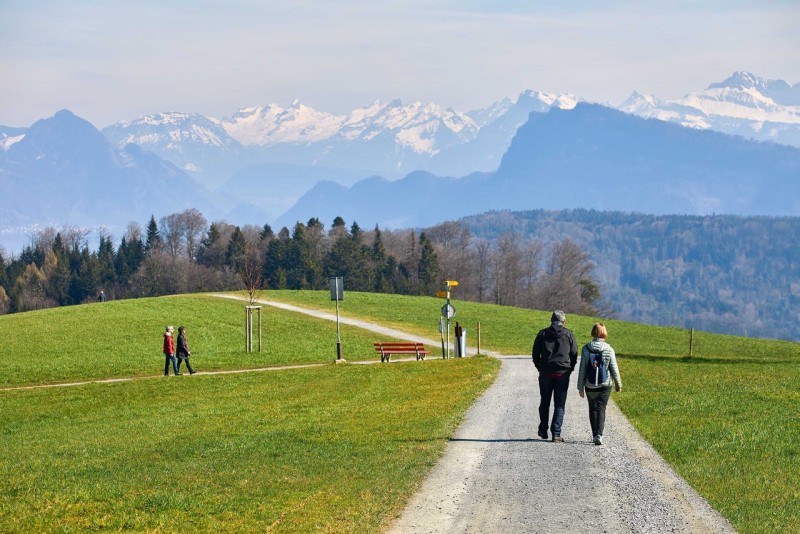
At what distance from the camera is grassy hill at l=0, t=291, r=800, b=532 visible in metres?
13.2

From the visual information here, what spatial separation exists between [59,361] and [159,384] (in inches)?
563

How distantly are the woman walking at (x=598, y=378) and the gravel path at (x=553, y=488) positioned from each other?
0.47m

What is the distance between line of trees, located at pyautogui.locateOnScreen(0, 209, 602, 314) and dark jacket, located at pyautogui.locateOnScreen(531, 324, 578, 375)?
114476mm

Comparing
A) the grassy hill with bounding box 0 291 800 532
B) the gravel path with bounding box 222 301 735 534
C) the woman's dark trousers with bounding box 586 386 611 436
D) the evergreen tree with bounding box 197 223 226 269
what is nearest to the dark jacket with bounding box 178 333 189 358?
the grassy hill with bounding box 0 291 800 532

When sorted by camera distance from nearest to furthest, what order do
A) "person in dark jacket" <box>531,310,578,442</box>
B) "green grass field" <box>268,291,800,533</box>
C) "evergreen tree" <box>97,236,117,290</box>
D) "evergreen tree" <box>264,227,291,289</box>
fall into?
"green grass field" <box>268,291,800,533</box>
"person in dark jacket" <box>531,310,578,442</box>
"evergreen tree" <box>264,227,291,289</box>
"evergreen tree" <box>97,236,117,290</box>

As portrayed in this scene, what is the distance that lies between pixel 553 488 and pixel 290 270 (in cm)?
12723

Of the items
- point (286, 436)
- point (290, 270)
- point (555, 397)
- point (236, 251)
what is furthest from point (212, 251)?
point (555, 397)

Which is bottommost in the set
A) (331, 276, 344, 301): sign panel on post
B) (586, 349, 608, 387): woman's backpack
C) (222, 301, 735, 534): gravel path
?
(222, 301, 735, 534): gravel path

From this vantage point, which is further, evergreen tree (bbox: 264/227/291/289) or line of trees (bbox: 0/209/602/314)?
line of trees (bbox: 0/209/602/314)

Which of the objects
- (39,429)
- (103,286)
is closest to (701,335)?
(39,429)

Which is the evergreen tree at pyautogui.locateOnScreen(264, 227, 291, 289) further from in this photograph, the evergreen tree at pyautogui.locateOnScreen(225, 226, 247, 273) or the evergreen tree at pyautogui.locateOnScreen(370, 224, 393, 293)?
the evergreen tree at pyautogui.locateOnScreen(370, 224, 393, 293)

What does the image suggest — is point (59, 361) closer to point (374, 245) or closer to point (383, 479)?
point (383, 479)

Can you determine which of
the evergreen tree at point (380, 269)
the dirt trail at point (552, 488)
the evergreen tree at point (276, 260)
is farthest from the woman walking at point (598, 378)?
the evergreen tree at point (380, 269)

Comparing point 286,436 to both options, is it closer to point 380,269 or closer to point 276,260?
point 276,260
